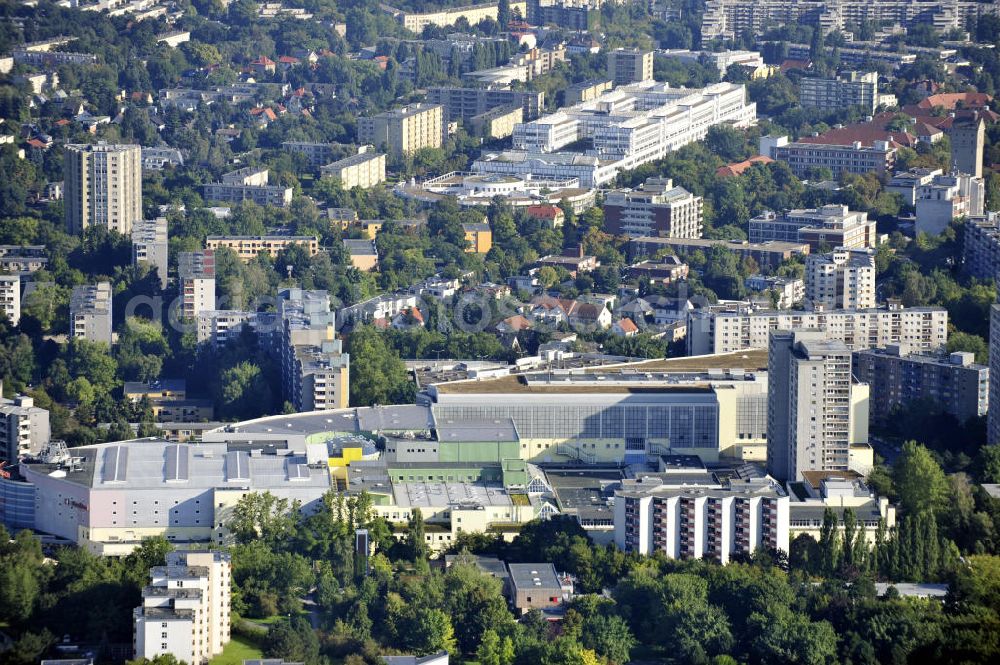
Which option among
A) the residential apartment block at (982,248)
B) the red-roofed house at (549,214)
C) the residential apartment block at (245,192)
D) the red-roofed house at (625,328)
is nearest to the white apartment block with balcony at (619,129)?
the red-roofed house at (549,214)

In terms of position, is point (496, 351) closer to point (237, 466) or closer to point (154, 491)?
point (237, 466)

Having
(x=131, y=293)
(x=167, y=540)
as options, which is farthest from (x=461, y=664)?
(x=131, y=293)

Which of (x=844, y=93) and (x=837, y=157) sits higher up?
(x=844, y=93)

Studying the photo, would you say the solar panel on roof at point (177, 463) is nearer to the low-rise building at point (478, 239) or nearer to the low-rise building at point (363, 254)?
the low-rise building at point (363, 254)

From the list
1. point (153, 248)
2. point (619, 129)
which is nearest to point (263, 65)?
point (619, 129)

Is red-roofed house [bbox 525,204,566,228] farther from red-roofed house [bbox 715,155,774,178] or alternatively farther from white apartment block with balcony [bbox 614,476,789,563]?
white apartment block with balcony [bbox 614,476,789,563]

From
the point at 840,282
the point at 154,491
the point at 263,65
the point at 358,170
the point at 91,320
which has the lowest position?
the point at 154,491

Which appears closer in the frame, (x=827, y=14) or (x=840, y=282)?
(x=840, y=282)
